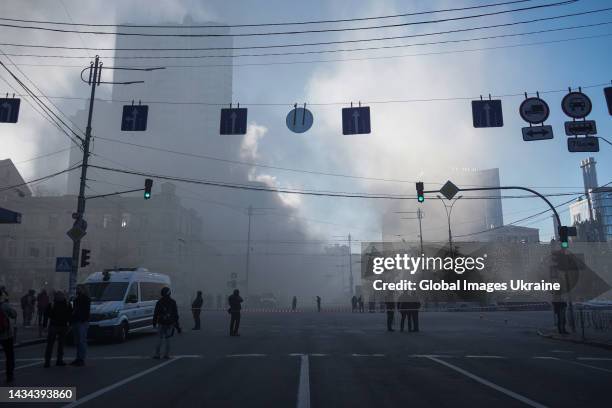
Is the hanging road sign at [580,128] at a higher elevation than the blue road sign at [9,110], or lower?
lower

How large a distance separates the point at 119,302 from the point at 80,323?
5094mm

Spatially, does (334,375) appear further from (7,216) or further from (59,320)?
(7,216)

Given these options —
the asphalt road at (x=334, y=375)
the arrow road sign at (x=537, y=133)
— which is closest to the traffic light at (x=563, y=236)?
the asphalt road at (x=334, y=375)

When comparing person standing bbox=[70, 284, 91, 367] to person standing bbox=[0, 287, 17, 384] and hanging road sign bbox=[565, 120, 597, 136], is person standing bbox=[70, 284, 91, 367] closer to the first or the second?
person standing bbox=[0, 287, 17, 384]

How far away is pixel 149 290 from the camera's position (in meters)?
17.8

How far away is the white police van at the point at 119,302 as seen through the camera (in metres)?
14.2

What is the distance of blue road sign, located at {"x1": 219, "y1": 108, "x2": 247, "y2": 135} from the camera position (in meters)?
15.7

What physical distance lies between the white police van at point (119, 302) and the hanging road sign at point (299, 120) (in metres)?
8.10

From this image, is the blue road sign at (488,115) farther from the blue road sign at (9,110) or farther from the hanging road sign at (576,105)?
the blue road sign at (9,110)

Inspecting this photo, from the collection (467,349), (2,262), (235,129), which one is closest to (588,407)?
(467,349)

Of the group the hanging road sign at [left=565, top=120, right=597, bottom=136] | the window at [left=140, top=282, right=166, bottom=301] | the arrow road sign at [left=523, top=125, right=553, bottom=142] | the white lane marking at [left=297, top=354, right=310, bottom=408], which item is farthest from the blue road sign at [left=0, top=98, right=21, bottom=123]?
the hanging road sign at [left=565, top=120, right=597, bottom=136]

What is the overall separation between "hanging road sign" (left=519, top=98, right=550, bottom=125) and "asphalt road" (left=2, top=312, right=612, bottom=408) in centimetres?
700

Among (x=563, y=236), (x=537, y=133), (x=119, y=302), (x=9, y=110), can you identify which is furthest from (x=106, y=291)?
(x=563, y=236)

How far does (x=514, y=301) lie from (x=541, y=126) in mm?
42451
